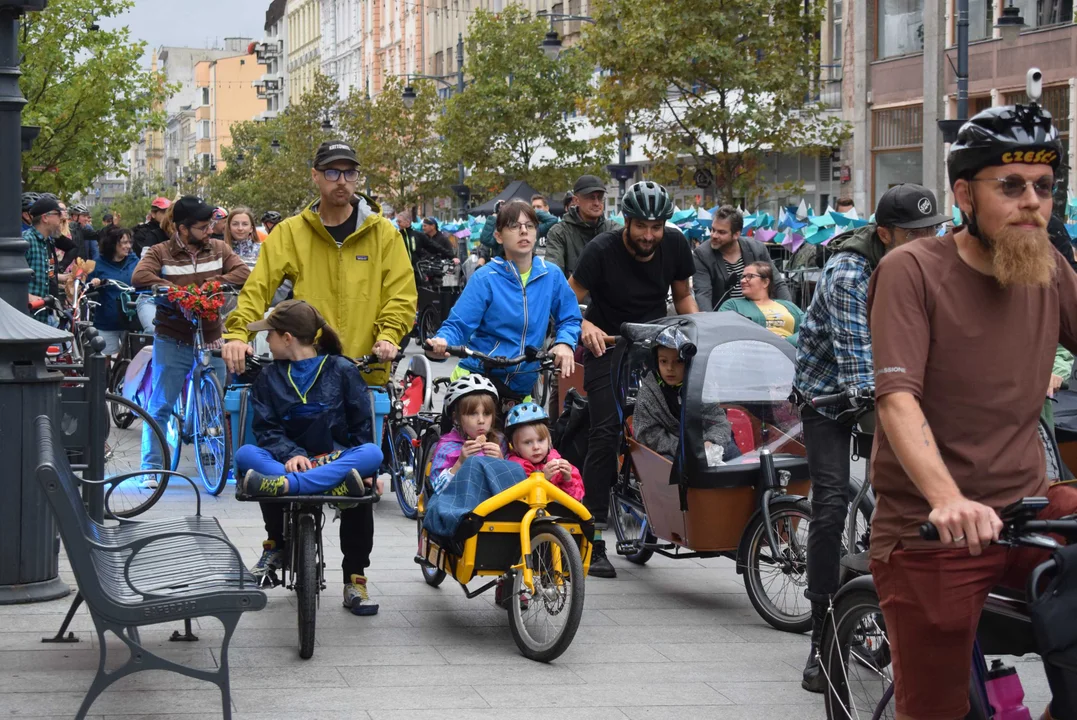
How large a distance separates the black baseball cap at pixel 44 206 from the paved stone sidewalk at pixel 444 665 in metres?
7.21

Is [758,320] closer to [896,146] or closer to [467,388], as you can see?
[467,388]

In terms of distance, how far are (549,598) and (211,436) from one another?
5.56 m

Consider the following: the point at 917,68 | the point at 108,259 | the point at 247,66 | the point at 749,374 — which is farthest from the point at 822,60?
the point at 247,66

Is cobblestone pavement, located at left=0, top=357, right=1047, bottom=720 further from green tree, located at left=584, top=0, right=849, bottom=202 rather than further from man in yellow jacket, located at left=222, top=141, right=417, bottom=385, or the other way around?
green tree, located at left=584, top=0, right=849, bottom=202

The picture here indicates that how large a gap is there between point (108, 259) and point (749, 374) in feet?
31.7

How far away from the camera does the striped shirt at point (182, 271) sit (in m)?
12.0

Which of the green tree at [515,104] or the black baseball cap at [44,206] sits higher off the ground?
the green tree at [515,104]

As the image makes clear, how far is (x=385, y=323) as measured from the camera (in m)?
7.77

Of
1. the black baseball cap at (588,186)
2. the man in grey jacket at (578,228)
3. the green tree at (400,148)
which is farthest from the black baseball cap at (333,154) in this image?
the green tree at (400,148)

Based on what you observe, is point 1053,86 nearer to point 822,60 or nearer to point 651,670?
point 822,60

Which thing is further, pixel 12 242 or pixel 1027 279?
pixel 12 242

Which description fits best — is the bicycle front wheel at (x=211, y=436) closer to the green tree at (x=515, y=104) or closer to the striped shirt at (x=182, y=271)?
the striped shirt at (x=182, y=271)

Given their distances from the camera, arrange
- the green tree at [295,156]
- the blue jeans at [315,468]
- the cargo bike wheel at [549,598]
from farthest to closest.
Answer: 1. the green tree at [295,156]
2. the blue jeans at [315,468]
3. the cargo bike wheel at [549,598]

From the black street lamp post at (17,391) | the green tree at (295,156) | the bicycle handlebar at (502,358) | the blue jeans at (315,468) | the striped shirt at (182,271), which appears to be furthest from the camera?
the green tree at (295,156)
